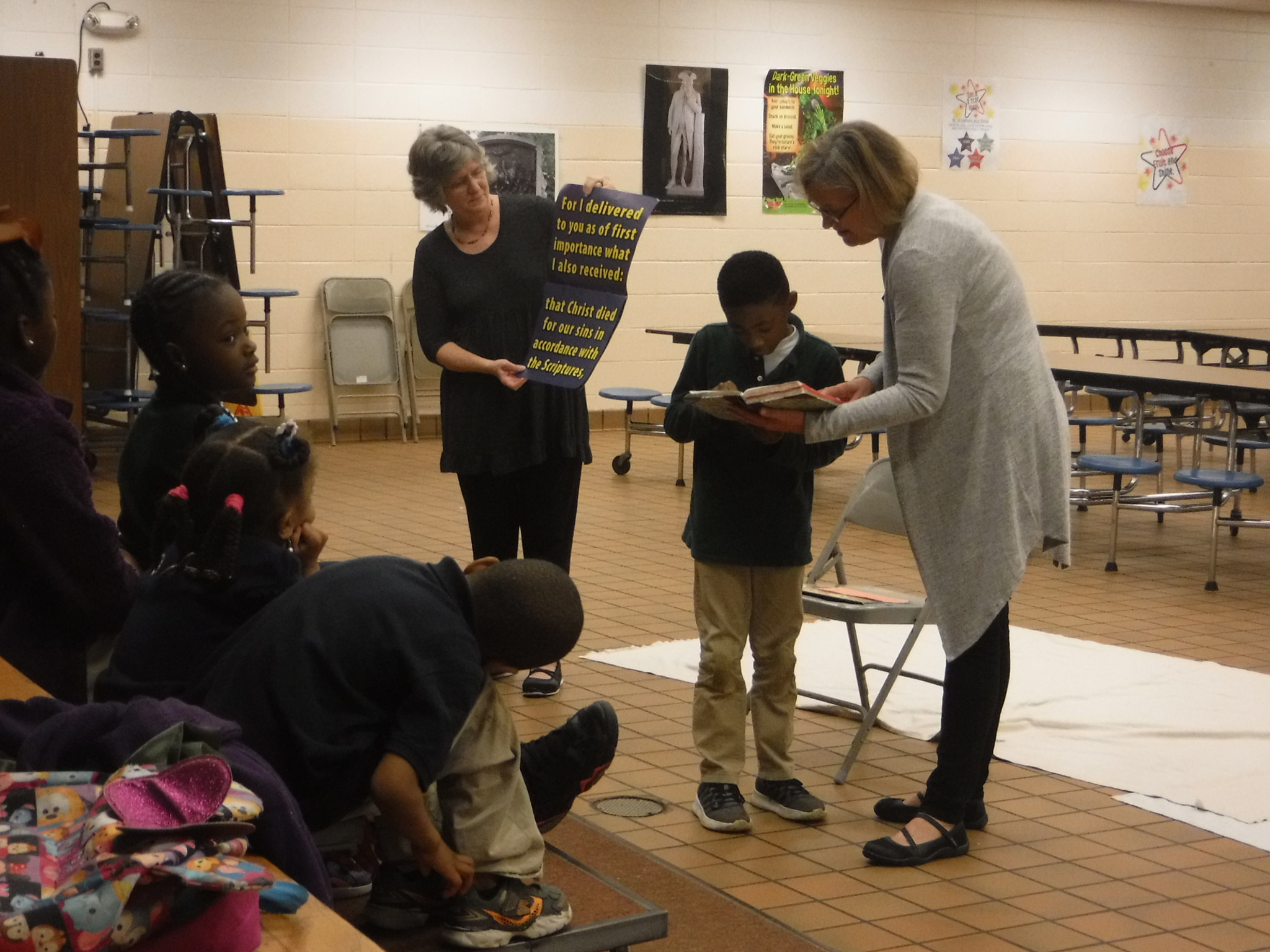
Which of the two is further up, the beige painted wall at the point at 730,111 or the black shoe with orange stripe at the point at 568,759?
the beige painted wall at the point at 730,111

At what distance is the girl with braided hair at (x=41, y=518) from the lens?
7.70ft

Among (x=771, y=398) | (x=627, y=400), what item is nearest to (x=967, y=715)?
(x=771, y=398)

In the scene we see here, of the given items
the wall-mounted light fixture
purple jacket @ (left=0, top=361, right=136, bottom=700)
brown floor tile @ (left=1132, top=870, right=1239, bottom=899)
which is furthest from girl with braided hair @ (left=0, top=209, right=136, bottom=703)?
the wall-mounted light fixture

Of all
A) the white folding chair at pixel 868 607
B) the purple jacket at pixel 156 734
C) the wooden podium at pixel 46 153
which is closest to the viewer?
the purple jacket at pixel 156 734

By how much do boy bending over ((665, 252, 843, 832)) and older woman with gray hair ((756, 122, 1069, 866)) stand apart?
0.74 feet

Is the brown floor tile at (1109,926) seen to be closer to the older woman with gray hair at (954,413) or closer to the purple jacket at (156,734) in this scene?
the older woman with gray hair at (954,413)

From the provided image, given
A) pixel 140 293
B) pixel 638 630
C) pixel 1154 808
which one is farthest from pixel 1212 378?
pixel 140 293

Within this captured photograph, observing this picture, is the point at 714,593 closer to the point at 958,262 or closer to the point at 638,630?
the point at 958,262

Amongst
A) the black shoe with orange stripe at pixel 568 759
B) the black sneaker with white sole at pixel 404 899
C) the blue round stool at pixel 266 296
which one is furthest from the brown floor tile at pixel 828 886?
the blue round stool at pixel 266 296

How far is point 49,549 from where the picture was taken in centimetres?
239

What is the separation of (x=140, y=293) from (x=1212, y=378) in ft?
16.9

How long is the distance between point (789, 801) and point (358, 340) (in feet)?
24.1

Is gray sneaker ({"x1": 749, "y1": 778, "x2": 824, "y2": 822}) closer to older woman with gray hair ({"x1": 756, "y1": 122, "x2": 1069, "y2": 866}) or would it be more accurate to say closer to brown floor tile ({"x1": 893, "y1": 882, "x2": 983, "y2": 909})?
older woman with gray hair ({"x1": 756, "y1": 122, "x2": 1069, "y2": 866})

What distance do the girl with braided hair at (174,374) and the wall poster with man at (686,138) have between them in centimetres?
832
